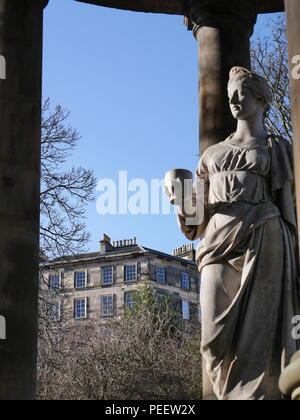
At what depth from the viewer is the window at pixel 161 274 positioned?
144 meters

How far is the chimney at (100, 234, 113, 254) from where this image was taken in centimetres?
15100

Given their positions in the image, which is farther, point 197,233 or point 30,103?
point 30,103

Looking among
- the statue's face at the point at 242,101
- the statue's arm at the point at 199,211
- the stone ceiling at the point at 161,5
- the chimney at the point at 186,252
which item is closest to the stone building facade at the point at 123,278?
the chimney at the point at 186,252

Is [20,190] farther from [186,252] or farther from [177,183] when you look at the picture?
[186,252]

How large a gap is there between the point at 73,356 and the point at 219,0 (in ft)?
156

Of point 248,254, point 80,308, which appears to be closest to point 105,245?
point 80,308

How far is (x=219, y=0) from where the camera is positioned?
21656 millimetres

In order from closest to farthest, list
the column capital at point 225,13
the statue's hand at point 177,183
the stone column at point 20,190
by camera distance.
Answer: the statue's hand at point 177,183
the stone column at point 20,190
the column capital at point 225,13

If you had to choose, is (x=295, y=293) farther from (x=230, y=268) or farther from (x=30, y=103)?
(x=30, y=103)

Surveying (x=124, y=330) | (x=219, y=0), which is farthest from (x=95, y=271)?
(x=219, y=0)

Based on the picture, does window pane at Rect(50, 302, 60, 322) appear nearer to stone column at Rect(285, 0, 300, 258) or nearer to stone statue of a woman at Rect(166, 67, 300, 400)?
stone statue of a woman at Rect(166, 67, 300, 400)

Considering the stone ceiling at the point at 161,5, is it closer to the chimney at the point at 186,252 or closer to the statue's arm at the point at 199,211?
the statue's arm at the point at 199,211

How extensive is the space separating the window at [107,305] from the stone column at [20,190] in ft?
409

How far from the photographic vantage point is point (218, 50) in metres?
21.5
